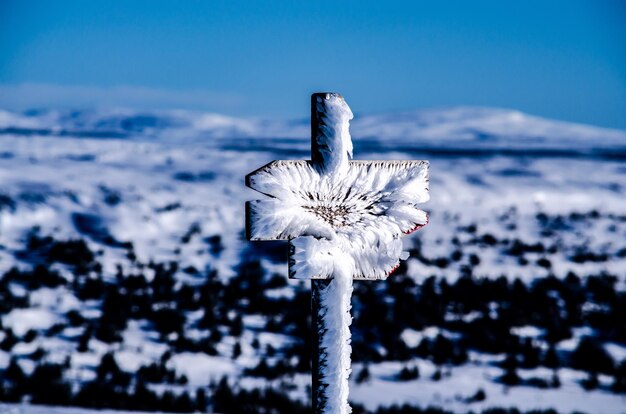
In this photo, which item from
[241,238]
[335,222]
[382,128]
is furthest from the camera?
[382,128]

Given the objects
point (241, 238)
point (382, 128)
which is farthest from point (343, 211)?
point (382, 128)

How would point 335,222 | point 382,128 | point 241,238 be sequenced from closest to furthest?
point 335,222 < point 241,238 < point 382,128

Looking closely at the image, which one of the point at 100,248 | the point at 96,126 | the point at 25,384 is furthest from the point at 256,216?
the point at 96,126

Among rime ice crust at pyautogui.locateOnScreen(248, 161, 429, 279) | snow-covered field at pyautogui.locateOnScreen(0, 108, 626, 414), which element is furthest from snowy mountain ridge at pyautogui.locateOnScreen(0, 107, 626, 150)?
rime ice crust at pyautogui.locateOnScreen(248, 161, 429, 279)

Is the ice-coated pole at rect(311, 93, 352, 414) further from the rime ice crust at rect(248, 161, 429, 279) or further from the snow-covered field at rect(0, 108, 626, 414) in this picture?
the snow-covered field at rect(0, 108, 626, 414)

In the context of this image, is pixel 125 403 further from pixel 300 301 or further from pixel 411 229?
pixel 411 229

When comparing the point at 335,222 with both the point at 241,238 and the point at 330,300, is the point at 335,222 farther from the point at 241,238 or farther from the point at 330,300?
the point at 241,238
